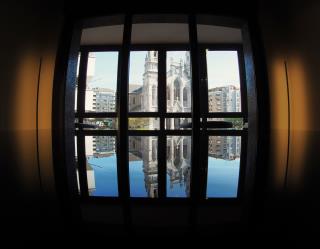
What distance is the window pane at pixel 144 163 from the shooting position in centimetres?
307

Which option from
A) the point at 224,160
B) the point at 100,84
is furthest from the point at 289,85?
the point at 100,84

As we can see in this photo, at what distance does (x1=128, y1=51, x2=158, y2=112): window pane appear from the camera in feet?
12.8

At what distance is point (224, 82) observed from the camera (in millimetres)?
3863

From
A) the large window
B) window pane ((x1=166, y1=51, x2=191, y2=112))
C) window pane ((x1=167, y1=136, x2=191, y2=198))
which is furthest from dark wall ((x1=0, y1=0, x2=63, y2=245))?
window pane ((x1=166, y1=51, x2=191, y2=112))

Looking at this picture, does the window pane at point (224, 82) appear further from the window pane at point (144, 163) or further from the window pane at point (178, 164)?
the window pane at point (144, 163)

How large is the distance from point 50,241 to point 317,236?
1069 mm

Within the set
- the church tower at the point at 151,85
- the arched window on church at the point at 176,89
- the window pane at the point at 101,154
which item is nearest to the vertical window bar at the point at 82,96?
the window pane at the point at 101,154

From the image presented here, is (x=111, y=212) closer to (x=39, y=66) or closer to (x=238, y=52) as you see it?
(x=39, y=66)

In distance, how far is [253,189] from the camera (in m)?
1.33

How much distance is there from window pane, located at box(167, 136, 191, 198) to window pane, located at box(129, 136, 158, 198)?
225 mm

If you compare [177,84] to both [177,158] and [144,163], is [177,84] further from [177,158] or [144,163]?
[144,163]

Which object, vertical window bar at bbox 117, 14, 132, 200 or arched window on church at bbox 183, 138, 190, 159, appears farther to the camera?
arched window on church at bbox 183, 138, 190, 159

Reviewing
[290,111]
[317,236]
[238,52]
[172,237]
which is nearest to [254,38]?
[290,111]

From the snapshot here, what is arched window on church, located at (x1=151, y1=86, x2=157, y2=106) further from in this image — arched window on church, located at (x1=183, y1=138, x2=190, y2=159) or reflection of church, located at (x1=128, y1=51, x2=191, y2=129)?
arched window on church, located at (x1=183, y1=138, x2=190, y2=159)
